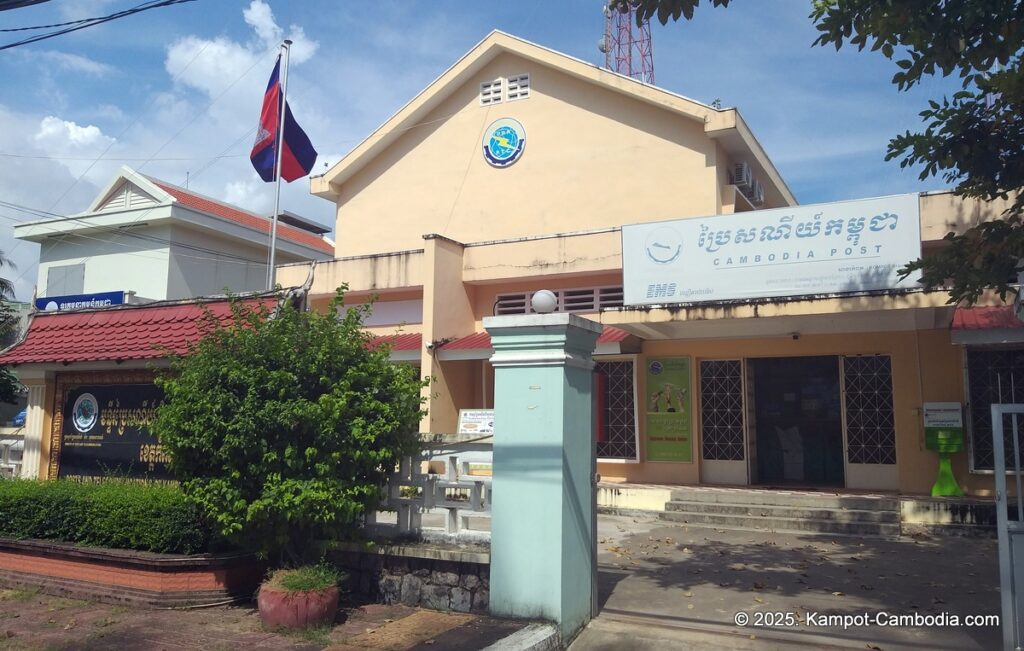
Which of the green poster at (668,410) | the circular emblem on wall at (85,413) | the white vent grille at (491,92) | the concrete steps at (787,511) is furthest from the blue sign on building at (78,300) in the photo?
the concrete steps at (787,511)

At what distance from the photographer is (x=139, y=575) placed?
24.2 feet

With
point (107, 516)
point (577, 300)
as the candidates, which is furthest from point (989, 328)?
point (107, 516)

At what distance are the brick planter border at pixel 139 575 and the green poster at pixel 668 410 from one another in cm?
855

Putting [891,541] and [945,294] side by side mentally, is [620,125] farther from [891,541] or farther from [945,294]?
[891,541]

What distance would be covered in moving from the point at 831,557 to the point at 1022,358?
17.9ft

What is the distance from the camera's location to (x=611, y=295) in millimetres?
15211

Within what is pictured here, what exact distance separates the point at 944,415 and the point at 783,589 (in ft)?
20.7

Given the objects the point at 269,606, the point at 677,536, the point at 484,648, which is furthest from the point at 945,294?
the point at 269,606

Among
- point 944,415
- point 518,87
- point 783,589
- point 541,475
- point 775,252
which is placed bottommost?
point 783,589

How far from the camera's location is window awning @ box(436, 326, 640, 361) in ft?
44.4

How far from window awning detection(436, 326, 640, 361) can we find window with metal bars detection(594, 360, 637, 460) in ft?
2.00

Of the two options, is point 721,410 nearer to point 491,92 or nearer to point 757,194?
point 757,194

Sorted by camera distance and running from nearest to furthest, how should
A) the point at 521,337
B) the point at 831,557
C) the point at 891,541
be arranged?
the point at 521,337 < the point at 831,557 < the point at 891,541

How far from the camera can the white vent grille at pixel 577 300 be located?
15.2 m
